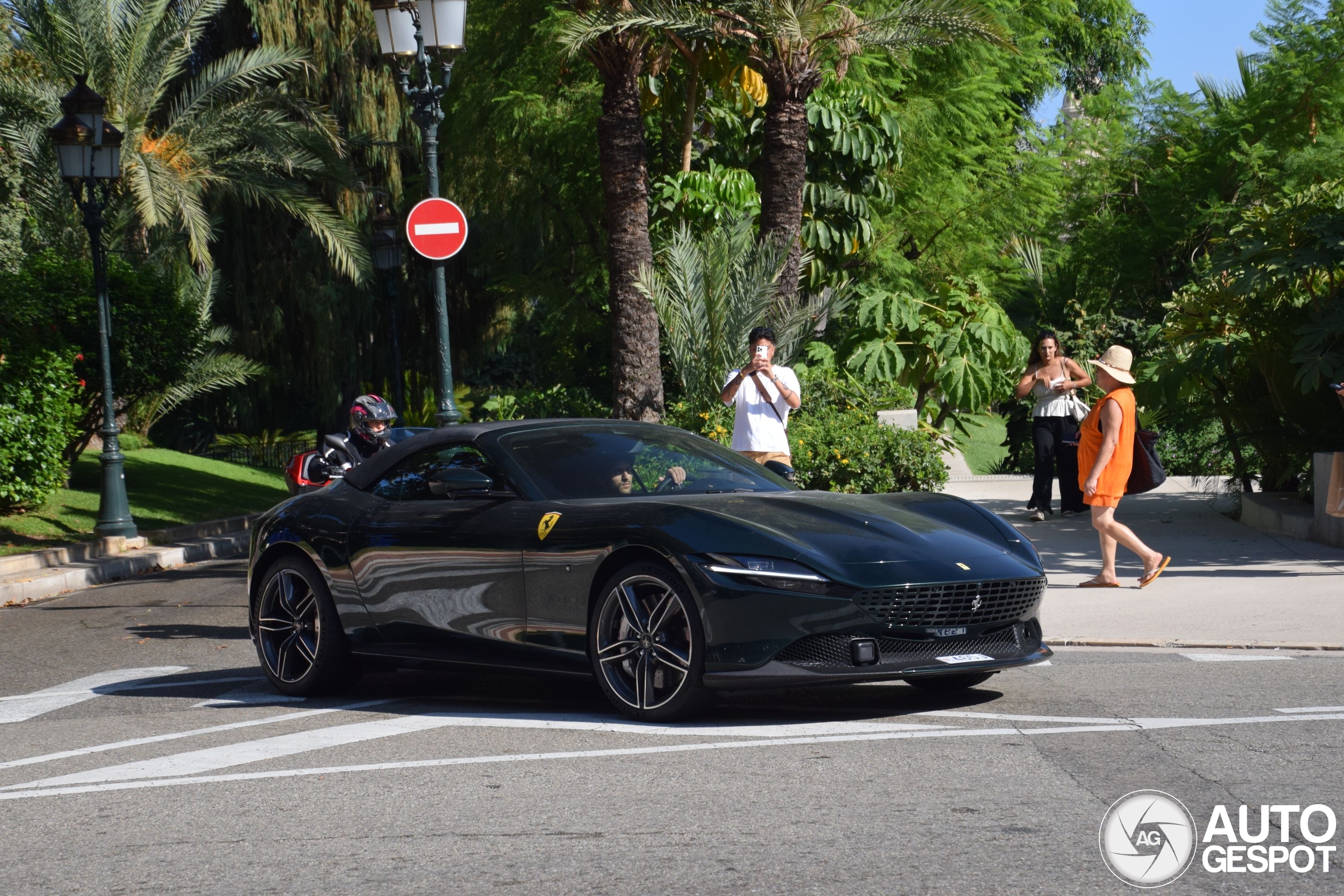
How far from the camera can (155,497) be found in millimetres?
24469

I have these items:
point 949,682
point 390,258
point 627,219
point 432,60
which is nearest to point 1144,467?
point 949,682

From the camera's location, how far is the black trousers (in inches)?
595

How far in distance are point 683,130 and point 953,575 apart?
18.7m

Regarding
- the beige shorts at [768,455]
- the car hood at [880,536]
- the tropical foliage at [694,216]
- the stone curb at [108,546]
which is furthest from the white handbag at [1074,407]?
the stone curb at [108,546]

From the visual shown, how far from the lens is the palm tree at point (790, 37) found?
1667cm

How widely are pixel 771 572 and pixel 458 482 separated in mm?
1680

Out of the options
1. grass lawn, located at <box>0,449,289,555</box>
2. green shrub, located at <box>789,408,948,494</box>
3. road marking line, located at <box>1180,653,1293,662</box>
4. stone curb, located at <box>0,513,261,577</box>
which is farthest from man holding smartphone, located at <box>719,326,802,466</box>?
grass lawn, located at <box>0,449,289,555</box>

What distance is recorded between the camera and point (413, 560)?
766 cm

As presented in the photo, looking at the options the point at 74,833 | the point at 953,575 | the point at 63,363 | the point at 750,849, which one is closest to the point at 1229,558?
the point at 953,575

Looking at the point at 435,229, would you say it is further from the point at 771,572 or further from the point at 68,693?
the point at 771,572

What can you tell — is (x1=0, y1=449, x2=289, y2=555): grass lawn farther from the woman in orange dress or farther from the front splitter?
the front splitter

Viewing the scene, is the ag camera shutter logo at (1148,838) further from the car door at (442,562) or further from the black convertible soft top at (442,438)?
the black convertible soft top at (442,438)

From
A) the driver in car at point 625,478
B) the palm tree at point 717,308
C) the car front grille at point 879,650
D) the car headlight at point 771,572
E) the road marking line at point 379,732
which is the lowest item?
the road marking line at point 379,732

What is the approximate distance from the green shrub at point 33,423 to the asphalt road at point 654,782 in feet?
33.3
